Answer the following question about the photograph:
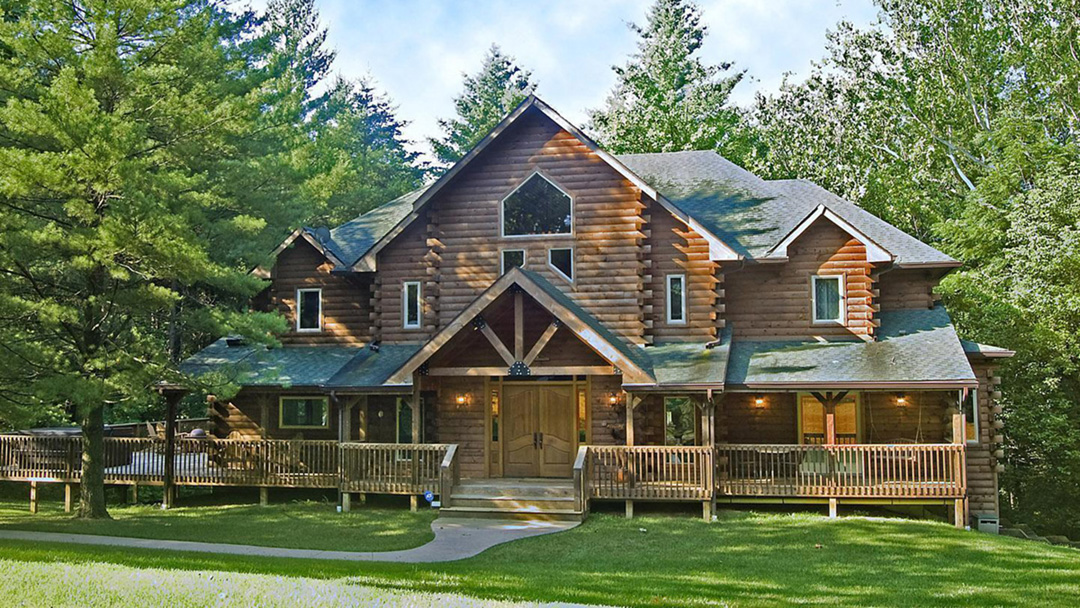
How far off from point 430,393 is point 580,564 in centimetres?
838

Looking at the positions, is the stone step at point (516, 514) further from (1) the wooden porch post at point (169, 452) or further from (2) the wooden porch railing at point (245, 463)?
(1) the wooden porch post at point (169, 452)

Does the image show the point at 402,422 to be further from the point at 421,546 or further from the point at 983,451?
the point at 983,451

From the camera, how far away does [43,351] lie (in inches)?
629

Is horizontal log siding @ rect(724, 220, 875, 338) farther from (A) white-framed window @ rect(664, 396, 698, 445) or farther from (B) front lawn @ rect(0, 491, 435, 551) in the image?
(B) front lawn @ rect(0, 491, 435, 551)

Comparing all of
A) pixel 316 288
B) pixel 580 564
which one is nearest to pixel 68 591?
pixel 580 564

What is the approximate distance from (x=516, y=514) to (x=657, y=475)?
3026 millimetres

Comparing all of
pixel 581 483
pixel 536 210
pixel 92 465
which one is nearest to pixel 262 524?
pixel 92 465

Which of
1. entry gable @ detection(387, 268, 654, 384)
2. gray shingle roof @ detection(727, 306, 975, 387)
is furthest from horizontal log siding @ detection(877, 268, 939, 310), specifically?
entry gable @ detection(387, 268, 654, 384)

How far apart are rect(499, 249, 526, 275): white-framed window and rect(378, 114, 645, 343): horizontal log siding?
0.14 meters

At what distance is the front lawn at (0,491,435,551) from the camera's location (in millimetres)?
15711

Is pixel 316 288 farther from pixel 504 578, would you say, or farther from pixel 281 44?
pixel 281 44

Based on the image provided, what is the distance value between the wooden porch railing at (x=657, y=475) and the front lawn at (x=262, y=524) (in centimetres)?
368

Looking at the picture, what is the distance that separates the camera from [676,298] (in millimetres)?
20625

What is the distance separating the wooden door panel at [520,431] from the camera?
801 inches
